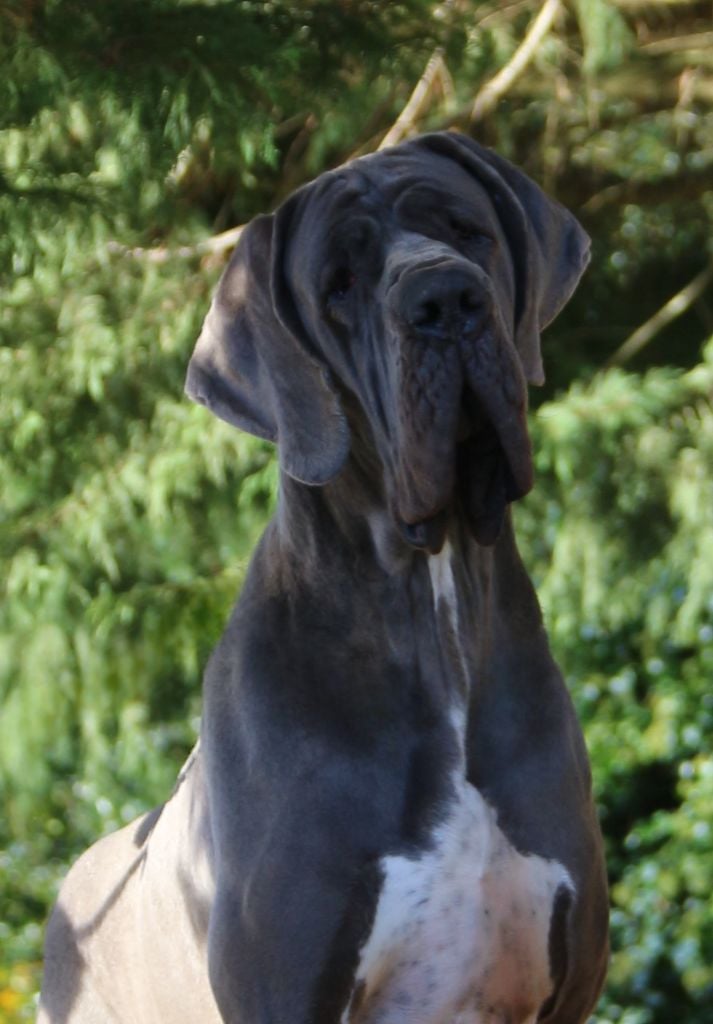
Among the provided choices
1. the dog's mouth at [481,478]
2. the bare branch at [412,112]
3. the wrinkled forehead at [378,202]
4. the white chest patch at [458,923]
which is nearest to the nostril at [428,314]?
the dog's mouth at [481,478]

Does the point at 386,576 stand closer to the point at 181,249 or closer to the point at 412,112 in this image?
the point at 412,112

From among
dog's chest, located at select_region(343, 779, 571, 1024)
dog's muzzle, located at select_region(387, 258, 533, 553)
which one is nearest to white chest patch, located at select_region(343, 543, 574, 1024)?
dog's chest, located at select_region(343, 779, 571, 1024)

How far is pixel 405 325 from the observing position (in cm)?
257

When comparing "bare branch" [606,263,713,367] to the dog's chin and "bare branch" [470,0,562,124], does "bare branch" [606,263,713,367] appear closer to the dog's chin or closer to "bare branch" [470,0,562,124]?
"bare branch" [470,0,562,124]

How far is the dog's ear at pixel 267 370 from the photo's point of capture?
268 cm

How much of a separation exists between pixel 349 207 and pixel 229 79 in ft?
3.52

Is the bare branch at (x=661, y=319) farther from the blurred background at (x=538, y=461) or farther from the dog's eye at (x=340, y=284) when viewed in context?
the dog's eye at (x=340, y=284)

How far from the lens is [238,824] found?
2.78 metres

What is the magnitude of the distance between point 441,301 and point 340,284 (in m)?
0.28

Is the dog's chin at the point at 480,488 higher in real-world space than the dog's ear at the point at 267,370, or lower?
lower

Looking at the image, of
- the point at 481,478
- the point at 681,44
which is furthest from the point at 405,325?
the point at 681,44

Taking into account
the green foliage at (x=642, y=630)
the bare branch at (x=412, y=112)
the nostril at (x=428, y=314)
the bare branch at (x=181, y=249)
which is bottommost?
the green foliage at (x=642, y=630)

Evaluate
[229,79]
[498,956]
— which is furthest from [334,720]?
[229,79]

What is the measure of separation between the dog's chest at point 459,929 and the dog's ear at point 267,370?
0.58 metres
